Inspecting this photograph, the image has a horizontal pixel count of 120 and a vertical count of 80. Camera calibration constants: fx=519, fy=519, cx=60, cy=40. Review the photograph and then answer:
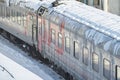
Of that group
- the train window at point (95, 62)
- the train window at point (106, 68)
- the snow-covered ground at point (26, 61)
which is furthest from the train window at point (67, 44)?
the train window at point (106, 68)

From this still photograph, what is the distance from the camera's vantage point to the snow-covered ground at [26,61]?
2142 centimetres

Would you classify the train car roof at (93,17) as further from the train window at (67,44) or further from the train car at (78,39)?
the train window at (67,44)

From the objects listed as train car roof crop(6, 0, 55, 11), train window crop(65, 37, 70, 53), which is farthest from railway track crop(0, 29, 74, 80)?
train car roof crop(6, 0, 55, 11)

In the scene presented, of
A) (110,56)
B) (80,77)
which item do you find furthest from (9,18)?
(110,56)

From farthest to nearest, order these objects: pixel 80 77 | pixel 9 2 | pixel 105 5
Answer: pixel 105 5
pixel 9 2
pixel 80 77

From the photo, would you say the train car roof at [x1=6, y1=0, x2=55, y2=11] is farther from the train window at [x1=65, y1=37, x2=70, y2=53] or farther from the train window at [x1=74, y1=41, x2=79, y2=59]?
the train window at [x1=74, y1=41, x2=79, y2=59]

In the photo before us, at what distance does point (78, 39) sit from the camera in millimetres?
18188

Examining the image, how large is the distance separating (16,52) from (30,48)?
1065 mm

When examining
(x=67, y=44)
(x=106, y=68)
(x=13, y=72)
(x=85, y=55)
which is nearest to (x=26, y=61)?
(x=13, y=72)

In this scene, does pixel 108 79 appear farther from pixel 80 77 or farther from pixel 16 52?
pixel 16 52

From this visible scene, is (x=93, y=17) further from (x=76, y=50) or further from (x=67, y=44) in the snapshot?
(x=67, y=44)

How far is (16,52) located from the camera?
25922 mm

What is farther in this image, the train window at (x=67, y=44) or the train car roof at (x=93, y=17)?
the train window at (x=67, y=44)

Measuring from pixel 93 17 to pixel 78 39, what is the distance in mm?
1134
